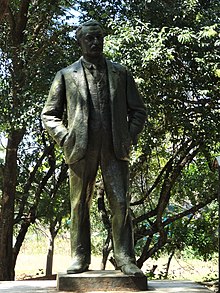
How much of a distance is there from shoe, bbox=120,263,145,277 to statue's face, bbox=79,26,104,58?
6.21ft

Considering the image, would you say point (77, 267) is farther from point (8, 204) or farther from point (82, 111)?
point (8, 204)

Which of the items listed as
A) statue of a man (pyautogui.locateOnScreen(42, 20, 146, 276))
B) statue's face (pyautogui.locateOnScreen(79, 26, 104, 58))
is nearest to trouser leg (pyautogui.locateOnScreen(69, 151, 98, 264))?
statue of a man (pyautogui.locateOnScreen(42, 20, 146, 276))

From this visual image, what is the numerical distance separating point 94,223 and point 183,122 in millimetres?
5343

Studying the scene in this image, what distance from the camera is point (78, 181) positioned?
510 centimetres

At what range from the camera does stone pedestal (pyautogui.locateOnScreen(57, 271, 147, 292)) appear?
4750 mm

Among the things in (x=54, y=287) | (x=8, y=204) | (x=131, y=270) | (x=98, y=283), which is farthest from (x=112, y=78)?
(x=8, y=204)

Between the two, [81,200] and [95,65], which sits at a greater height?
[95,65]

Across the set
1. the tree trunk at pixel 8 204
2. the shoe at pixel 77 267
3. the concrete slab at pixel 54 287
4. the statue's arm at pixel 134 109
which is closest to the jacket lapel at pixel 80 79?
the statue's arm at pixel 134 109

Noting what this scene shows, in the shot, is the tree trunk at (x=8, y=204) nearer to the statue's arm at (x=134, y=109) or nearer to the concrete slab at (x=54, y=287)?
the concrete slab at (x=54, y=287)

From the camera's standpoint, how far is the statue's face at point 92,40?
5.13 m

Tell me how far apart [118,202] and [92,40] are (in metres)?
1.46

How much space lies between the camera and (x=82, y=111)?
5.04 m

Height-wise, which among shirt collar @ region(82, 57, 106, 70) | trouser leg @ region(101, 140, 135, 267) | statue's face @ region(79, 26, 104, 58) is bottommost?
trouser leg @ region(101, 140, 135, 267)

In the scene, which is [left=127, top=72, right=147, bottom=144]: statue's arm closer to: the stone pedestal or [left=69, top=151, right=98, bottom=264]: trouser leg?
[left=69, top=151, right=98, bottom=264]: trouser leg
